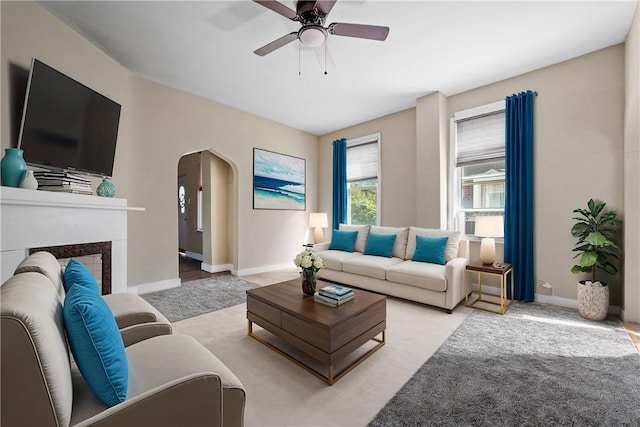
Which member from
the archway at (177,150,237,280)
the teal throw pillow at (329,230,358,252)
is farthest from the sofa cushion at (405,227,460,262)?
the archway at (177,150,237,280)

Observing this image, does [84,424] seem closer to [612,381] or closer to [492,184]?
[612,381]

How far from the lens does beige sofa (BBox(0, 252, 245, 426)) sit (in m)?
0.72

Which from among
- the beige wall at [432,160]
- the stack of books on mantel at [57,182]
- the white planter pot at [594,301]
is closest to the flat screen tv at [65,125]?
the stack of books on mantel at [57,182]

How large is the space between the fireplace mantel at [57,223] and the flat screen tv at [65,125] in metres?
0.42

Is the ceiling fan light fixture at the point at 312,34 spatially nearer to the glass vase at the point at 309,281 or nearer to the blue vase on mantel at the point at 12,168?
the glass vase at the point at 309,281

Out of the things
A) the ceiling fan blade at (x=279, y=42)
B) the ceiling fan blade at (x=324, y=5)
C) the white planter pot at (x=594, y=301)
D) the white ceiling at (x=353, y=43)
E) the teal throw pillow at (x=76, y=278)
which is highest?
the white ceiling at (x=353, y=43)

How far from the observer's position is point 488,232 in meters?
3.30

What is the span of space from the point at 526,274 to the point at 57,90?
548 centimetres

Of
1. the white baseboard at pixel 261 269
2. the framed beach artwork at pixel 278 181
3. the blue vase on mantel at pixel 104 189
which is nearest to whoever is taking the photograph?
the blue vase on mantel at pixel 104 189

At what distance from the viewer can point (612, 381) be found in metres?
1.88

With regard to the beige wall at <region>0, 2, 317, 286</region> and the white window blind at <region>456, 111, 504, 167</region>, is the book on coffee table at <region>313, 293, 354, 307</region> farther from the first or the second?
the white window blind at <region>456, 111, 504, 167</region>

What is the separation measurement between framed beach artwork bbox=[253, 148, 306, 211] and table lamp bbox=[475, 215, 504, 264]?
11.7 ft

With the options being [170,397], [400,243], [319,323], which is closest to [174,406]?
[170,397]

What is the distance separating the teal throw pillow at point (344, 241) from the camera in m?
4.57
